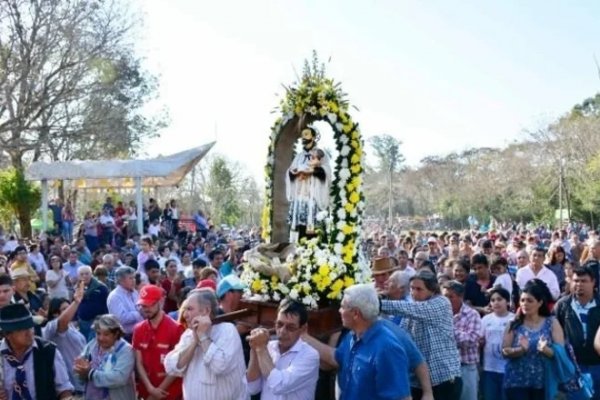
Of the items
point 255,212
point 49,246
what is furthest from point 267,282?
point 255,212

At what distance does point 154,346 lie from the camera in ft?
18.1

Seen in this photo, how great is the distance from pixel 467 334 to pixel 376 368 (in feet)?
8.78

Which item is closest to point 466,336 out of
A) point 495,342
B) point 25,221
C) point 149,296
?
point 495,342

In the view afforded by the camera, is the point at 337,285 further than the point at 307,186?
No

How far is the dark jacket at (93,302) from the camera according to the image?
27.5 feet

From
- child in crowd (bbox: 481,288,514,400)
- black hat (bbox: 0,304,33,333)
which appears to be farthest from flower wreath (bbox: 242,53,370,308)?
black hat (bbox: 0,304,33,333)

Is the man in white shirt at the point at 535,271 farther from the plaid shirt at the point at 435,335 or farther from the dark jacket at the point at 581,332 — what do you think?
the plaid shirt at the point at 435,335

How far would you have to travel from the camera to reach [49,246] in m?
16.9

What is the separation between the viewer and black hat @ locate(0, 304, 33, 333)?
4520mm

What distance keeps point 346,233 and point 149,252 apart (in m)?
7.41

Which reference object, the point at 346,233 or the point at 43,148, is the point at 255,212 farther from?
the point at 346,233

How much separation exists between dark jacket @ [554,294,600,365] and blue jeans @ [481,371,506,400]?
0.79 metres

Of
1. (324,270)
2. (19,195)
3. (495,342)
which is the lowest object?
(495,342)

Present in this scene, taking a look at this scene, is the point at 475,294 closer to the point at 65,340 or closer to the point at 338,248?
the point at 338,248
